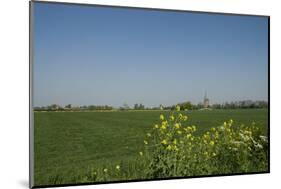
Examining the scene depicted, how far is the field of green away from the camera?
200 inches

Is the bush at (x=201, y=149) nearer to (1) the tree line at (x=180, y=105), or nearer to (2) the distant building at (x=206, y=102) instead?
(1) the tree line at (x=180, y=105)

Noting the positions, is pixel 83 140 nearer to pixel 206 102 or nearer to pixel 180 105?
pixel 180 105

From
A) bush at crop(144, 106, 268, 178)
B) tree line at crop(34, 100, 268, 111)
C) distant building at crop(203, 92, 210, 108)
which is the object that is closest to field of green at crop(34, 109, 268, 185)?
tree line at crop(34, 100, 268, 111)

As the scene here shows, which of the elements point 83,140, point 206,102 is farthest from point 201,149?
point 83,140

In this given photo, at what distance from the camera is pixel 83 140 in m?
5.25

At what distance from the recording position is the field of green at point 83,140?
16.6ft

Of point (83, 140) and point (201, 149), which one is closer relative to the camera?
point (83, 140)

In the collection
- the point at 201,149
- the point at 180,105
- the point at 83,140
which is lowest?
the point at 201,149

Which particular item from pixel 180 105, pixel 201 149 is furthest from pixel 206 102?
pixel 201 149

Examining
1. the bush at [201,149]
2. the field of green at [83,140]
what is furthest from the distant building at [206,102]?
the field of green at [83,140]

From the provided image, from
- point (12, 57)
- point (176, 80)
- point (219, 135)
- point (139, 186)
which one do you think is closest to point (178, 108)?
point (176, 80)

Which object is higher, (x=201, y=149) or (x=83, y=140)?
(x=83, y=140)

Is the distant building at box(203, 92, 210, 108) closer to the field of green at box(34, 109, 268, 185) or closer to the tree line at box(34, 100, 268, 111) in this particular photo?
the tree line at box(34, 100, 268, 111)

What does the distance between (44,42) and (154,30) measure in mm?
1390
